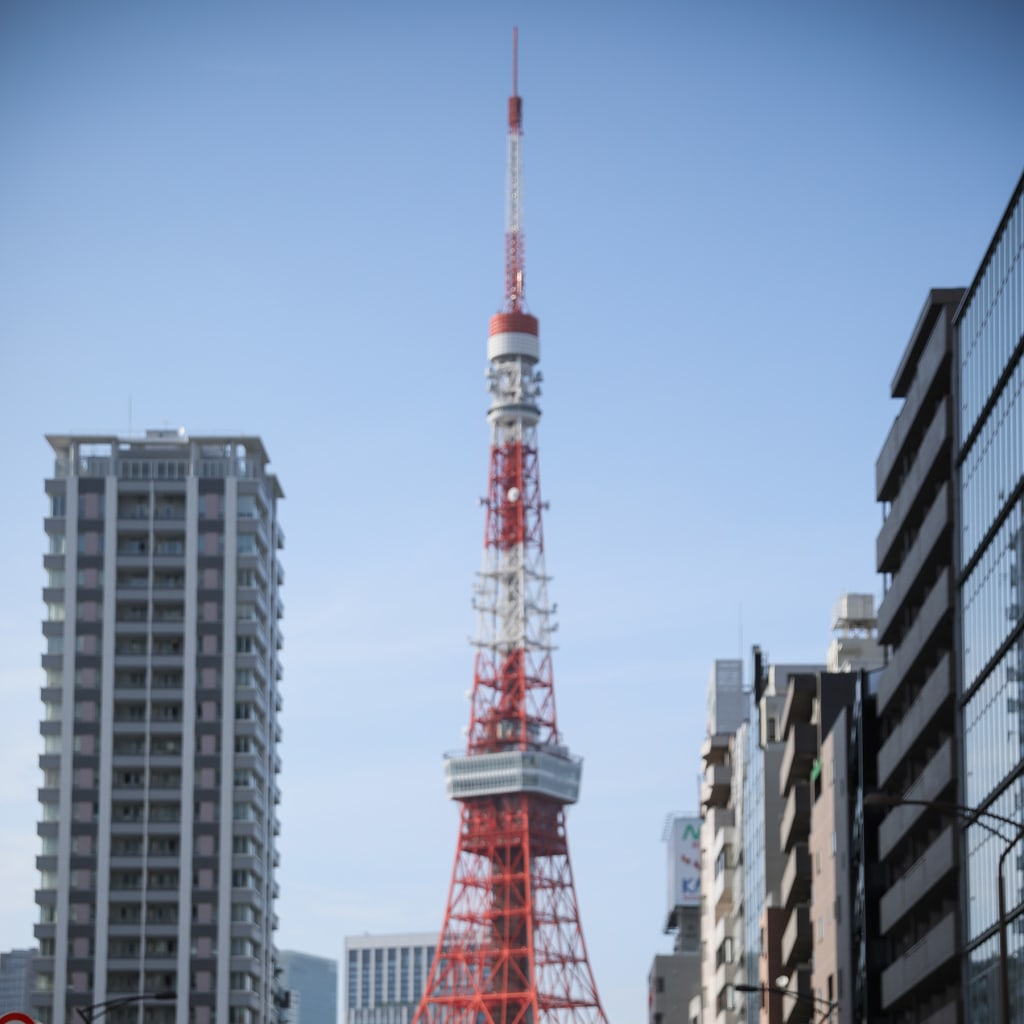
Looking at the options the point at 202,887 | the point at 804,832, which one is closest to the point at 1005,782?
the point at 804,832

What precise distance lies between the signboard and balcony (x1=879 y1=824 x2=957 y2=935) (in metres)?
90.0

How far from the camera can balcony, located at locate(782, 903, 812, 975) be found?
297ft

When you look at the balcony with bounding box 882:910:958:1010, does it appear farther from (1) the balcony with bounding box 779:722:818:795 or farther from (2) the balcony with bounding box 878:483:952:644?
(1) the balcony with bounding box 779:722:818:795

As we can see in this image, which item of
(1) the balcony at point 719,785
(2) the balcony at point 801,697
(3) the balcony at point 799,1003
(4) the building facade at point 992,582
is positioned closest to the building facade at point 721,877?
(1) the balcony at point 719,785

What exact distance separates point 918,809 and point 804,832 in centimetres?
2438

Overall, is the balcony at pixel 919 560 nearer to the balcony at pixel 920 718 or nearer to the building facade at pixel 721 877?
the balcony at pixel 920 718

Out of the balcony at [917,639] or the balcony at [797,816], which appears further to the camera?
the balcony at [797,816]

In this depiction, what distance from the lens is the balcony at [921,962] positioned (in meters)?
63.7

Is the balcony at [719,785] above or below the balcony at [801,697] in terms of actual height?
above

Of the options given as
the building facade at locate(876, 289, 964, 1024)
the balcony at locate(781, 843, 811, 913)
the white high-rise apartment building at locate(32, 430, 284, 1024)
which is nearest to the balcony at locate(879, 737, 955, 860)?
the building facade at locate(876, 289, 964, 1024)

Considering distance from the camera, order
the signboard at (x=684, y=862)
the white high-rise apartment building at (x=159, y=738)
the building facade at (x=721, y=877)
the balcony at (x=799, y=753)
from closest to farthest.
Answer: the balcony at (x=799, y=753) → the building facade at (x=721, y=877) → the white high-rise apartment building at (x=159, y=738) → the signboard at (x=684, y=862)

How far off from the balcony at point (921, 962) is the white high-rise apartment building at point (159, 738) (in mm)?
64222

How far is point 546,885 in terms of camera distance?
608 ft

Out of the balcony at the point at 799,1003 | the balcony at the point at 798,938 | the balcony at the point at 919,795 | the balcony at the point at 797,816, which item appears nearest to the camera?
the balcony at the point at 919,795
